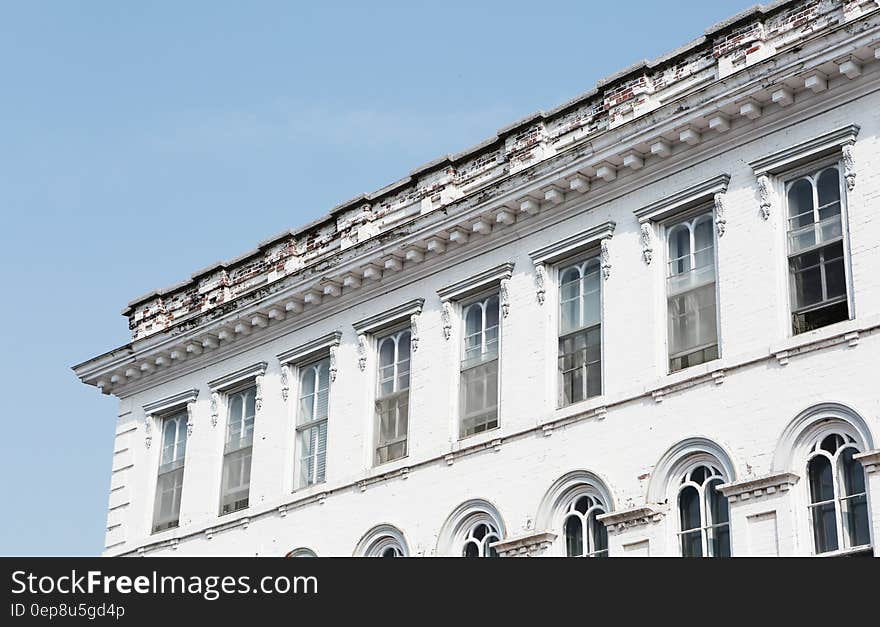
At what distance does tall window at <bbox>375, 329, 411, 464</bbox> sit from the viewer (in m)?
27.0

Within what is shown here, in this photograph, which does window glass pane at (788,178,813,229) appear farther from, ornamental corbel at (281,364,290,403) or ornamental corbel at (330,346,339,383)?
ornamental corbel at (281,364,290,403)

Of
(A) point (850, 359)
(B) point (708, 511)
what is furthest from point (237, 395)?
(A) point (850, 359)

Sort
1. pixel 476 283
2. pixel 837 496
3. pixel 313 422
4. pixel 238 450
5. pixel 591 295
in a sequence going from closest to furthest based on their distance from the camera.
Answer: pixel 837 496
pixel 591 295
pixel 476 283
pixel 313 422
pixel 238 450

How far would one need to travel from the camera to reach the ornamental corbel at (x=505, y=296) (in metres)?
25.8

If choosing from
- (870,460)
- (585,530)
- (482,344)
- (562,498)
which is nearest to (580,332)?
(482,344)

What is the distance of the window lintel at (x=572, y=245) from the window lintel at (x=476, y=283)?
1.89 ft

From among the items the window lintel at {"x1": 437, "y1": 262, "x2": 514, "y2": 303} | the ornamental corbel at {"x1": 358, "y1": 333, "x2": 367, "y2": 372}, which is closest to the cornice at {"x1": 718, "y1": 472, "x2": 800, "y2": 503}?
the window lintel at {"x1": 437, "y1": 262, "x2": 514, "y2": 303}

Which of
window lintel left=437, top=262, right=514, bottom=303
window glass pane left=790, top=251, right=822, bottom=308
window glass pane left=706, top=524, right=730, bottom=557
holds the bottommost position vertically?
window glass pane left=706, top=524, right=730, bottom=557

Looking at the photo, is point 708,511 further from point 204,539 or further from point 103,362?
point 103,362

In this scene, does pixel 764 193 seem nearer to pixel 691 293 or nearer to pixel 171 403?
pixel 691 293

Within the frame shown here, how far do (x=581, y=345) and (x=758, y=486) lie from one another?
4.31 m

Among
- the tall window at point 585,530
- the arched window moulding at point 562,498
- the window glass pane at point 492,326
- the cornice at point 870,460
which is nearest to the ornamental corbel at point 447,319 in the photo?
the window glass pane at point 492,326

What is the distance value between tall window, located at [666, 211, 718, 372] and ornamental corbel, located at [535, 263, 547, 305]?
2248mm

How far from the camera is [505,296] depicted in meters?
25.9
